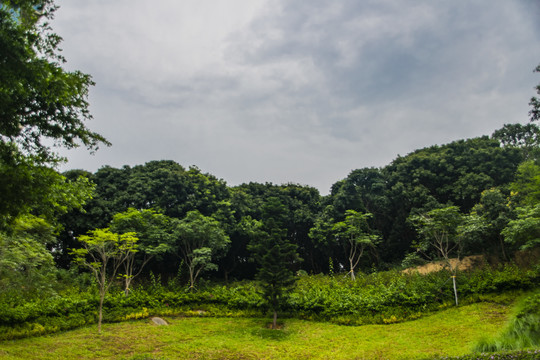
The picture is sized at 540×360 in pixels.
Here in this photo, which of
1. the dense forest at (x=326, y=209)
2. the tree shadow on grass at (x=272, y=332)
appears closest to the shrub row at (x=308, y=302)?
the tree shadow on grass at (x=272, y=332)

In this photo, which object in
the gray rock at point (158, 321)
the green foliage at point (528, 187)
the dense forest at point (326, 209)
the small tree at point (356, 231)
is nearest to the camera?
the gray rock at point (158, 321)

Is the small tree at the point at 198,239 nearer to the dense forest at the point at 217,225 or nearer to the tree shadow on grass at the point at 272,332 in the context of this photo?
the dense forest at the point at 217,225

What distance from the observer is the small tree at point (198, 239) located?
14.8 meters

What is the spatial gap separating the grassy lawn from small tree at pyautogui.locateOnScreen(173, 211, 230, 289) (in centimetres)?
382

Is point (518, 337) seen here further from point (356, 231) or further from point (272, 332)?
point (356, 231)

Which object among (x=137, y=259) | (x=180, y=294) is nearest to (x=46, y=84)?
(x=180, y=294)

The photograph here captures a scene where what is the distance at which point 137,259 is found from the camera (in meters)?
16.4

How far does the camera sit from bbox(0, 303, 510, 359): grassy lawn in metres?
7.76

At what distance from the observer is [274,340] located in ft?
30.8

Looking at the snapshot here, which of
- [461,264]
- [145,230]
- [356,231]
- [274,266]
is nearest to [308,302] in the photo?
[274,266]

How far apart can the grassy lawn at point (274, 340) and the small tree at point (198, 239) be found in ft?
12.5

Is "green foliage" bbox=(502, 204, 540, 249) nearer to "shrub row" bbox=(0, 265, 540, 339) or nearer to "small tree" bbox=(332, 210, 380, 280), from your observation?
"shrub row" bbox=(0, 265, 540, 339)

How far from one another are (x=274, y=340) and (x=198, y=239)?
7368mm

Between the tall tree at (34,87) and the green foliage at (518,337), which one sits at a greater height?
the tall tree at (34,87)
